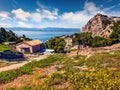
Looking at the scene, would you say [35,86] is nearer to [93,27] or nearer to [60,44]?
[60,44]

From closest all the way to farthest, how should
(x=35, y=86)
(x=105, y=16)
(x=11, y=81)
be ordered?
(x=35, y=86) < (x=11, y=81) < (x=105, y=16)

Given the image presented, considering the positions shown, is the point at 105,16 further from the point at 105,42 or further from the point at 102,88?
the point at 102,88

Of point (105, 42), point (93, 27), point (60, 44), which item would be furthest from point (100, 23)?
point (60, 44)

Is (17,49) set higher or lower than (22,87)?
lower

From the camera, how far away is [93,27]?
178 metres

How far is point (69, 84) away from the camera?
2016cm

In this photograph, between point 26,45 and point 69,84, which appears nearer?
point 69,84

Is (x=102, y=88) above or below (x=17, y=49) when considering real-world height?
above

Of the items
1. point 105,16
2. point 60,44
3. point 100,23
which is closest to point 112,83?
point 60,44

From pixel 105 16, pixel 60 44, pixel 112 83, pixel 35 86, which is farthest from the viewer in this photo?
pixel 105 16

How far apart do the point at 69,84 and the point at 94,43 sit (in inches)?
3520

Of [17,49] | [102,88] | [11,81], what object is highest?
[102,88]

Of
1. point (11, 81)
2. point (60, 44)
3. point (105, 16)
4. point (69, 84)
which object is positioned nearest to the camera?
point (69, 84)

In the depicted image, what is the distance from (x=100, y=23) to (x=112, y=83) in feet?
525
